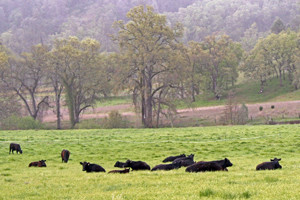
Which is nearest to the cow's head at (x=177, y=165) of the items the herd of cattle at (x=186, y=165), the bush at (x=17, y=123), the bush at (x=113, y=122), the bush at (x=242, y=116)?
the herd of cattle at (x=186, y=165)

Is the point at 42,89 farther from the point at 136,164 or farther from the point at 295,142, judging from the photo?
the point at 136,164

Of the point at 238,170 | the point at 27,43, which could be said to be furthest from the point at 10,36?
the point at 238,170

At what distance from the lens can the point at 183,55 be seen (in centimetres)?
6475

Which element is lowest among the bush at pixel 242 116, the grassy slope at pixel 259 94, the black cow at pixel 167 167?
the black cow at pixel 167 167

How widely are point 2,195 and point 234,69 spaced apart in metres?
104

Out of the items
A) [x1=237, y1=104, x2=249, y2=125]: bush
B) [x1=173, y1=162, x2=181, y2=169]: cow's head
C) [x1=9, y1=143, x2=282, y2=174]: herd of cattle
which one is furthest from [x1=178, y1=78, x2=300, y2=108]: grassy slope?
[x1=173, y1=162, x2=181, y2=169]: cow's head

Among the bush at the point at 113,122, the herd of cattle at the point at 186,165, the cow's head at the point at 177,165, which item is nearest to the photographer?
the herd of cattle at the point at 186,165

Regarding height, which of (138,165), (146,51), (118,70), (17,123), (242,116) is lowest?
(138,165)

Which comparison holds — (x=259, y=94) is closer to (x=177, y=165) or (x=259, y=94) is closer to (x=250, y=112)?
(x=250, y=112)

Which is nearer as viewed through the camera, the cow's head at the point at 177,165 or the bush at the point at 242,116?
the cow's head at the point at 177,165

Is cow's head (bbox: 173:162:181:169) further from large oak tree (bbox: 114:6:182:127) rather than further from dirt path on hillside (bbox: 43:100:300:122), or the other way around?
dirt path on hillside (bbox: 43:100:300:122)

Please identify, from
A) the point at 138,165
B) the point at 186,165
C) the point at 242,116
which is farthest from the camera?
the point at 242,116

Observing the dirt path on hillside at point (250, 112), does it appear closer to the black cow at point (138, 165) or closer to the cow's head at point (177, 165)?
→ the cow's head at point (177, 165)

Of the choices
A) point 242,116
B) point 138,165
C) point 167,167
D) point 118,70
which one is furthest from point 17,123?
point 167,167
